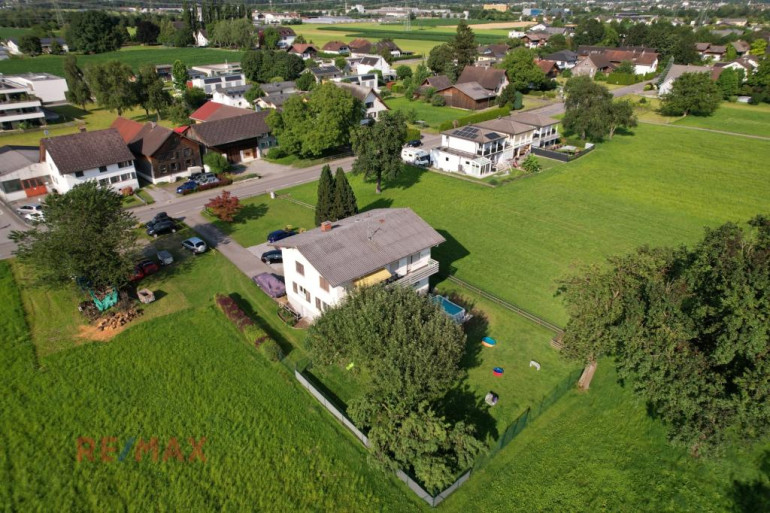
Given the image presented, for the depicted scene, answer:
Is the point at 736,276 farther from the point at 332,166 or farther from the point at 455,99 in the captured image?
the point at 455,99

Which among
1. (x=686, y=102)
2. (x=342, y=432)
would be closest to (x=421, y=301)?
(x=342, y=432)

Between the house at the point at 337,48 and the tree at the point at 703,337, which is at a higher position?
the house at the point at 337,48

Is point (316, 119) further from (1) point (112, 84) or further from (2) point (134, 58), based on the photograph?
(2) point (134, 58)

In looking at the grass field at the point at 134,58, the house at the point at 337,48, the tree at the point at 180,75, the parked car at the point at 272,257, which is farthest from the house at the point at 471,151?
the grass field at the point at 134,58

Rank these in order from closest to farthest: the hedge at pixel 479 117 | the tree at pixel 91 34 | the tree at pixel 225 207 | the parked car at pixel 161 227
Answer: the parked car at pixel 161 227 < the tree at pixel 225 207 < the hedge at pixel 479 117 < the tree at pixel 91 34

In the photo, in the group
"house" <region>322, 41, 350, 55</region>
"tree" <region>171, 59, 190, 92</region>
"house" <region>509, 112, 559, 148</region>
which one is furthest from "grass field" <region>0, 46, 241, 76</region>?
"house" <region>509, 112, 559, 148</region>

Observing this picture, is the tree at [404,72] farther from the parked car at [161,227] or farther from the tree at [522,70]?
the parked car at [161,227]

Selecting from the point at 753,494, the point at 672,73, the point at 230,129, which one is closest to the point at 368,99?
the point at 230,129

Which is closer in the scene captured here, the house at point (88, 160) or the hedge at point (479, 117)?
the house at point (88, 160)

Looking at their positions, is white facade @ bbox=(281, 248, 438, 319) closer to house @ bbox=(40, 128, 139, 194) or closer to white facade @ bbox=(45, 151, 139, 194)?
house @ bbox=(40, 128, 139, 194)
